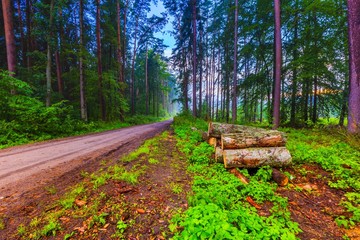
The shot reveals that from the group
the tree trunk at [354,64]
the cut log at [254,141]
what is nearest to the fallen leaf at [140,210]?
the cut log at [254,141]

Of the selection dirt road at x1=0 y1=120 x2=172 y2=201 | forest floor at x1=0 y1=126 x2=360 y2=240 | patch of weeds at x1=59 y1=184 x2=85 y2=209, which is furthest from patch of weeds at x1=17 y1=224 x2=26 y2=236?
dirt road at x1=0 y1=120 x2=172 y2=201

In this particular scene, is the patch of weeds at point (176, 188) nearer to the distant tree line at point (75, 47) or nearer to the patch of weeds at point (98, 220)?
the patch of weeds at point (98, 220)

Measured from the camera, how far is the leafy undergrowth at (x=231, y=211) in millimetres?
1961

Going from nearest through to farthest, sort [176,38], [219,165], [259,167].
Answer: [259,167] → [219,165] → [176,38]

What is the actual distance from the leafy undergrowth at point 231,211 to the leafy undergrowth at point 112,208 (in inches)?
13.4

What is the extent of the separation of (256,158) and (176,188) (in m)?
2.50

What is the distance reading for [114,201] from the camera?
2812 mm

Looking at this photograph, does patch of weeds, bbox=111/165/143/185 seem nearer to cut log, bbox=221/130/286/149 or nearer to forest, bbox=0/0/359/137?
cut log, bbox=221/130/286/149

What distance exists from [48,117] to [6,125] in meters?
1.82

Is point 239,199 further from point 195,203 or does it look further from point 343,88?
point 343,88

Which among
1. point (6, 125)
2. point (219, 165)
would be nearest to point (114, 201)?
point (219, 165)

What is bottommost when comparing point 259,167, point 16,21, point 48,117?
point 259,167

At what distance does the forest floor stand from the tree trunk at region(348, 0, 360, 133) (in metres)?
4.18

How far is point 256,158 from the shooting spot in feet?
14.2
